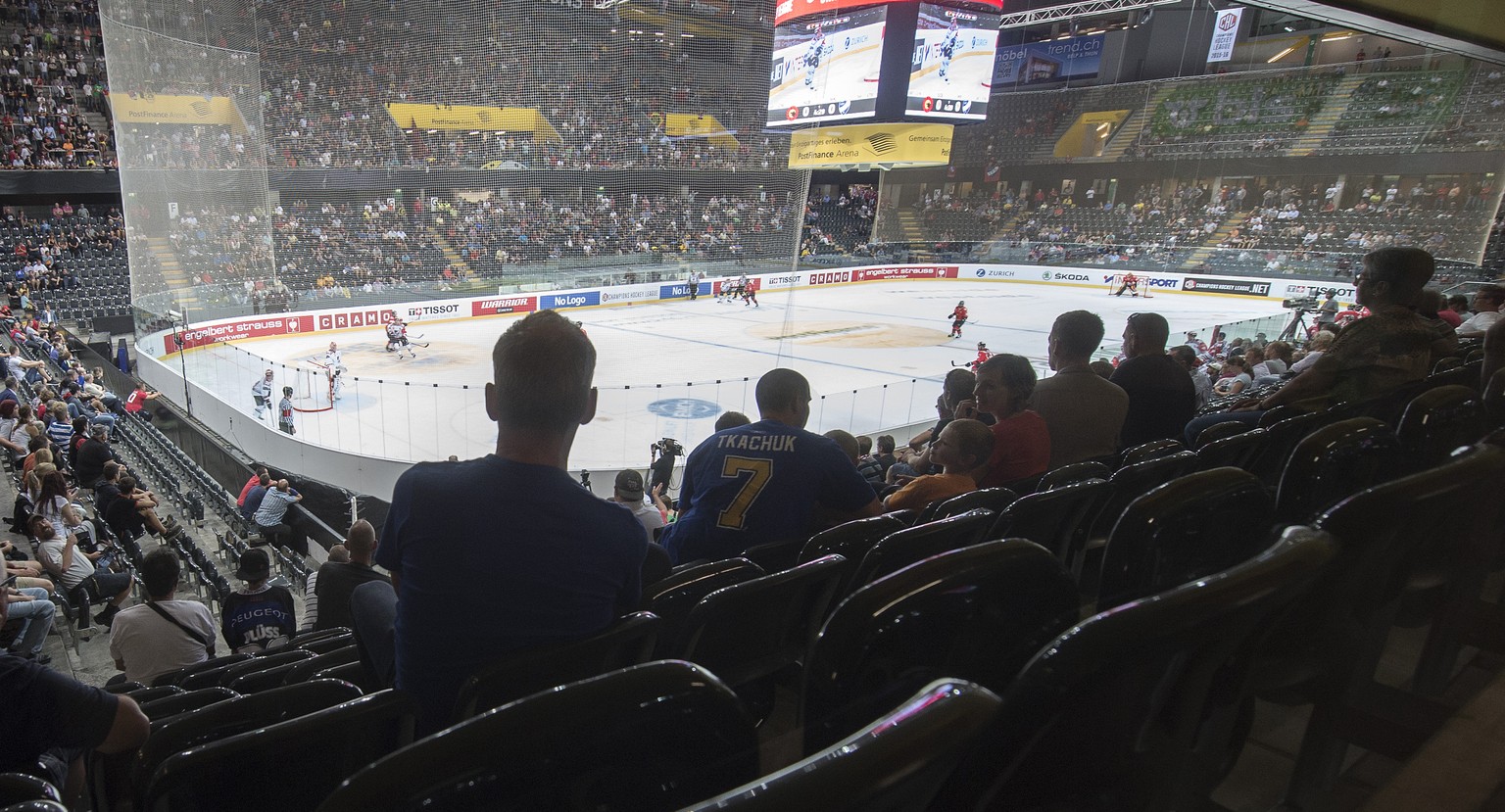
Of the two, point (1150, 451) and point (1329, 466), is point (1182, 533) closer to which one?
point (1329, 466)

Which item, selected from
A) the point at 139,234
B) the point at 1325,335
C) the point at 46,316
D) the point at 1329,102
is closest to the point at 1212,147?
the point at 1329,102

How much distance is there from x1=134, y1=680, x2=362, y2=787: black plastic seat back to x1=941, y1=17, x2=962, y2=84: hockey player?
2115cm

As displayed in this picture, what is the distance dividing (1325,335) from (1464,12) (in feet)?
12.4

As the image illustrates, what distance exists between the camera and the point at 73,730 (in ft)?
5.76

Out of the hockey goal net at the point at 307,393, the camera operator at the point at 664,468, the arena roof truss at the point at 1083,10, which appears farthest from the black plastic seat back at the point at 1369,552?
the arena roof truss at the point at 1083,10

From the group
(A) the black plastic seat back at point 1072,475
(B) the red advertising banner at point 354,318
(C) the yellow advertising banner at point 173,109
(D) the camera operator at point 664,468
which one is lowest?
(B) the red advertising banner at point 354,318

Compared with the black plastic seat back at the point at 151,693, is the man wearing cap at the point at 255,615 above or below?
below

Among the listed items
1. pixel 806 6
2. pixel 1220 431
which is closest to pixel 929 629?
pixel 1220 431

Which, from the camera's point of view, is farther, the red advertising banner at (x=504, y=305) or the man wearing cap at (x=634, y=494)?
the red advertising banner at (x=504, y=305)

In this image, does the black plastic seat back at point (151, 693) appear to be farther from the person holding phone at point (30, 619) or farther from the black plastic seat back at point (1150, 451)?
the black plastic seat back at point (1150, 451)

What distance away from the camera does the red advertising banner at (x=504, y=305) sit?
23266 mm

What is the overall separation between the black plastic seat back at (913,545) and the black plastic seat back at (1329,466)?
669mm

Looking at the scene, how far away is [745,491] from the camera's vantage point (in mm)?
2621

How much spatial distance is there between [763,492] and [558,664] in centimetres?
133
